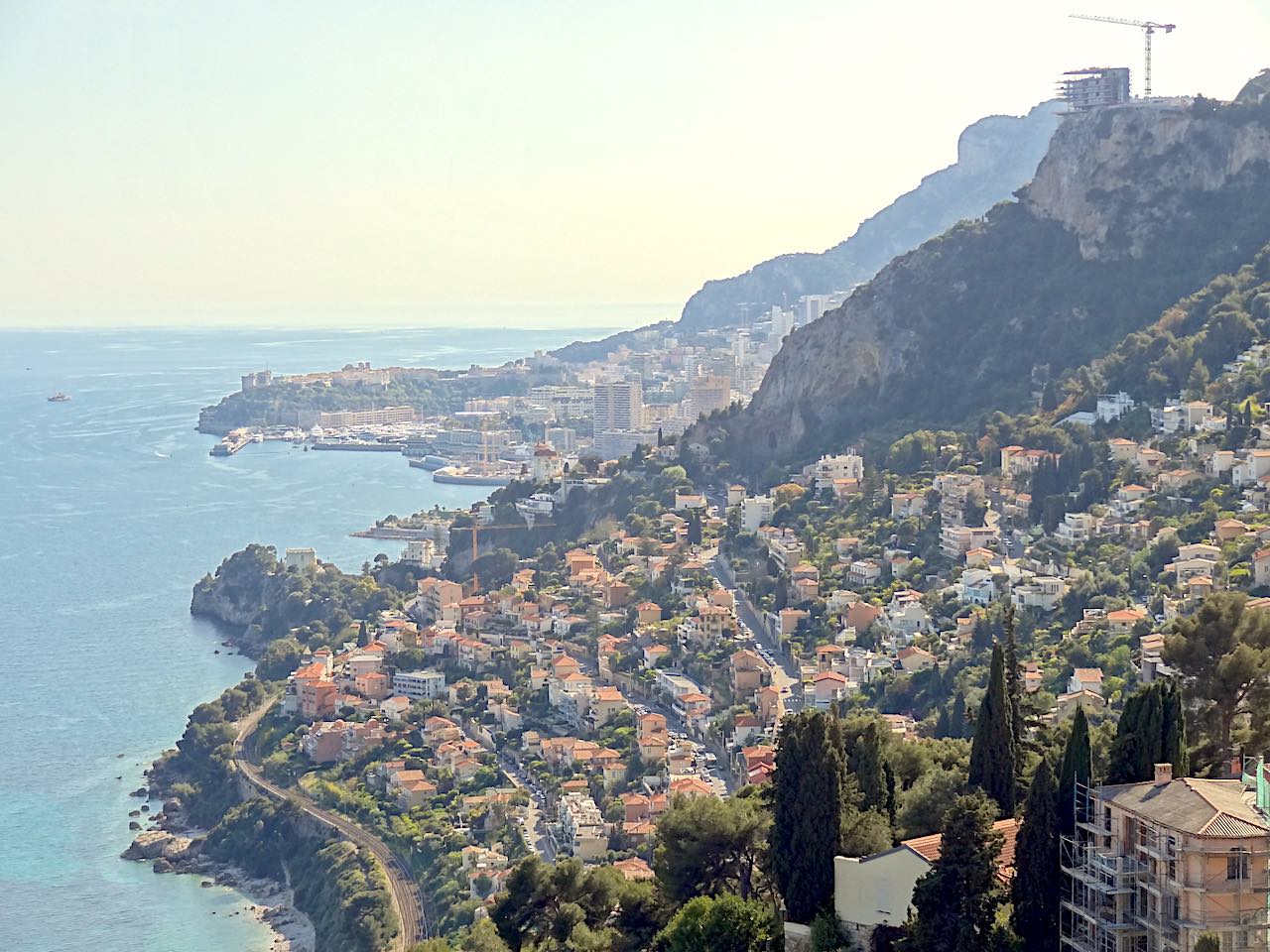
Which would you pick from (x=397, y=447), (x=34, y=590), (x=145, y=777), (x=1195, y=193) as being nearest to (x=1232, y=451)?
(x=1195, y=193)

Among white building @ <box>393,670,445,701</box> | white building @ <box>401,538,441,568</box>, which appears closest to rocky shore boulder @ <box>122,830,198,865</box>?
white building @ <box>393,670,445,701</box>

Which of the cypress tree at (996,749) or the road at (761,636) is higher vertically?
the cypress tree at (996,749)

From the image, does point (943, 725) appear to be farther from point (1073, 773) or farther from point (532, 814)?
point (1073, 773)

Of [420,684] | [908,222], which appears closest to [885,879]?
[420,684]

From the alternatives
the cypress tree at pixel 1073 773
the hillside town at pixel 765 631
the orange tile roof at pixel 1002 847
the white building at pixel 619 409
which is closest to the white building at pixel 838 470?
the hillside town at pixel 765 631

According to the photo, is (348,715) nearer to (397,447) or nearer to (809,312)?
(397,447)

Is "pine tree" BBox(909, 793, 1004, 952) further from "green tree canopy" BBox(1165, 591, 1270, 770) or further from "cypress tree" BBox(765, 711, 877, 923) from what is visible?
"green tree canopy" BBox(1165, 591, 1270, 770)

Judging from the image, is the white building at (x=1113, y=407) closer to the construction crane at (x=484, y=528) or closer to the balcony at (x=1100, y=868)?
the construction crane at (x=484, y=528)

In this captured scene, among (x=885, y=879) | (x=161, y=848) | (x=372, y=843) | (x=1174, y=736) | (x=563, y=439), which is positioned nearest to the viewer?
(x=1174, y=736)
